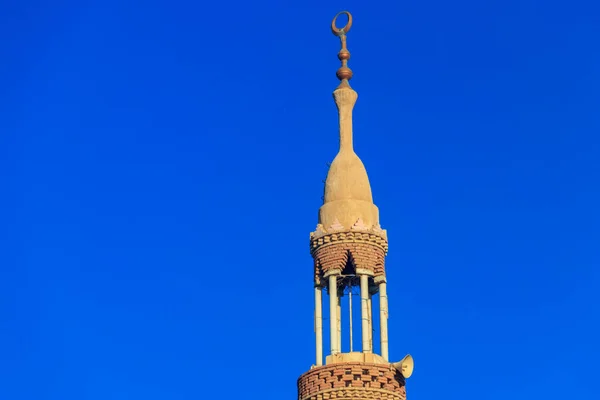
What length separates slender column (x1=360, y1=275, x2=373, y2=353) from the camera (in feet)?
164

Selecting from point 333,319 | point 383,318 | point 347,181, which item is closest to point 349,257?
point 333,319

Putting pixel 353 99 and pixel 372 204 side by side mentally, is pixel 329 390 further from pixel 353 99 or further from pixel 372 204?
pixel 353 99

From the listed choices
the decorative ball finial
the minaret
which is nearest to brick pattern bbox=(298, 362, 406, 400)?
the minaret

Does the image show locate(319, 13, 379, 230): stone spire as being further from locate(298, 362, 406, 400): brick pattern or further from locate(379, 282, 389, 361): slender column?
locate(298, 362, 406, 400): brick pattern

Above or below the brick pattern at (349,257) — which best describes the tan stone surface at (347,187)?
above

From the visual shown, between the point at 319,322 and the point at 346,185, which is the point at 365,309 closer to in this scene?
the point at 319,322

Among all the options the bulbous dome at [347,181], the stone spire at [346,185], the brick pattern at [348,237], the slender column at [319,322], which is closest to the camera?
the slender column at [319,322]

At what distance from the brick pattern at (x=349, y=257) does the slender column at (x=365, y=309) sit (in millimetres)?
446

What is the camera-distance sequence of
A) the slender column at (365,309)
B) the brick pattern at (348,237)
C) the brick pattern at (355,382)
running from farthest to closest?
the brick pattern at (348,237) < the slender column at (365,309) < the brick pattern at (355,382)

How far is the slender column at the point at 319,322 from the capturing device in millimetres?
50344

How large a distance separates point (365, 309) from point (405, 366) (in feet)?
7.58

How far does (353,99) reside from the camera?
176 ft

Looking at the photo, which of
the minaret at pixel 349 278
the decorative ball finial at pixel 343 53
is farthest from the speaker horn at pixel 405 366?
the decorative ball finial at pixel 343 53

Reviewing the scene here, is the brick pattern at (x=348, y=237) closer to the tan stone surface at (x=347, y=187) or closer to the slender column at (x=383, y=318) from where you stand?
the tan stone surface at (x=347, y=187)
